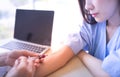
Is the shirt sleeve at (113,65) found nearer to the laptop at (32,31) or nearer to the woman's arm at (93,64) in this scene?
the woman's arm at (93,64)

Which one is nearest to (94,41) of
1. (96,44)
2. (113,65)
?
(96,44)

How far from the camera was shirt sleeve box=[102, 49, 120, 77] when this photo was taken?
0.64 metres

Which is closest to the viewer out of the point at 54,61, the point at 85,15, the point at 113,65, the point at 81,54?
the point at 113,65

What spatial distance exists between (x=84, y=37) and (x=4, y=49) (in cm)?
53

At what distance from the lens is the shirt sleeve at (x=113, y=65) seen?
0.64 metres

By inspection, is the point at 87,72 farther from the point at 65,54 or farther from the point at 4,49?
the point at 4,49

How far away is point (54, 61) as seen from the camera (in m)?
0.76

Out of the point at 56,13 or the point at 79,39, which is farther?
the point at 56,13

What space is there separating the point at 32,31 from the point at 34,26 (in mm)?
39

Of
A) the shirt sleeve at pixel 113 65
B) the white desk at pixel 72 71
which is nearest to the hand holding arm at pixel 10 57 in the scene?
the white desk at pixel 72 71

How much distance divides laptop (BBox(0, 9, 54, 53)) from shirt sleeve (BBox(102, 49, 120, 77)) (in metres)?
0.44

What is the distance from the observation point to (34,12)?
1.10 meters

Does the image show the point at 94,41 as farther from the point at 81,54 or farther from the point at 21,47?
the point at 21,47

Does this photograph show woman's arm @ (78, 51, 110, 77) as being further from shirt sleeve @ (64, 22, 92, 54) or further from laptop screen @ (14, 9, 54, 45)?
laptop screen @ (14, 9, 54, 45)
